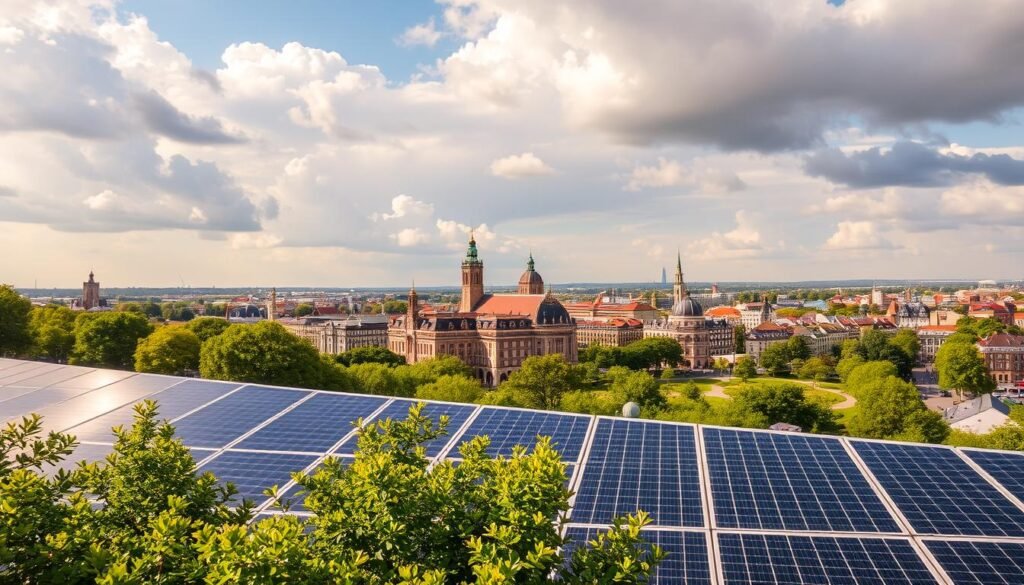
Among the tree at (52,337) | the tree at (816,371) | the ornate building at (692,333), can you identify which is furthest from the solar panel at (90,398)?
the ornate building at (692,333)

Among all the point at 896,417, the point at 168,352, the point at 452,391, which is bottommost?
the point at 896,417

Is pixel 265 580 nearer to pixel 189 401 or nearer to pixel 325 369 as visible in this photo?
pixel 189 401

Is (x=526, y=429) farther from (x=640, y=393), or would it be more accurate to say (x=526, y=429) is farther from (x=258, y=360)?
(x=258, y=360)

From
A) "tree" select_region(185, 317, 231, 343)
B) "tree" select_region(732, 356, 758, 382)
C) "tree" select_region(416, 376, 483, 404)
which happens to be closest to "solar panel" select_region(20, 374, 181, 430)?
"tree" select_region(416, 376, 483, 404)

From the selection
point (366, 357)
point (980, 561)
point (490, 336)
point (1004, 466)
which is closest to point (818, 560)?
point (980, 561)

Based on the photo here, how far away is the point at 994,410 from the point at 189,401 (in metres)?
67.6

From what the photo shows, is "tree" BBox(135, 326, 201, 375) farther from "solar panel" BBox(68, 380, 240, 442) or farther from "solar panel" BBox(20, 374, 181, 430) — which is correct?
"solar panel" BBox(68, 380, 240, 442)

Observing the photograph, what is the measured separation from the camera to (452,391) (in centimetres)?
6656

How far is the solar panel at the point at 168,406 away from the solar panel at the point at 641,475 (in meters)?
14.3

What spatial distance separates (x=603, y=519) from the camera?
15.8 meters

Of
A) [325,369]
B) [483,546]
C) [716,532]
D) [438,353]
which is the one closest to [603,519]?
[716,532]

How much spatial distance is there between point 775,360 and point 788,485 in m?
130

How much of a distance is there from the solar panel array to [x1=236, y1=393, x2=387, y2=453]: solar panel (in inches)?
3.1

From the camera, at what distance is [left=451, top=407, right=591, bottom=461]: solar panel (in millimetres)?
20047
